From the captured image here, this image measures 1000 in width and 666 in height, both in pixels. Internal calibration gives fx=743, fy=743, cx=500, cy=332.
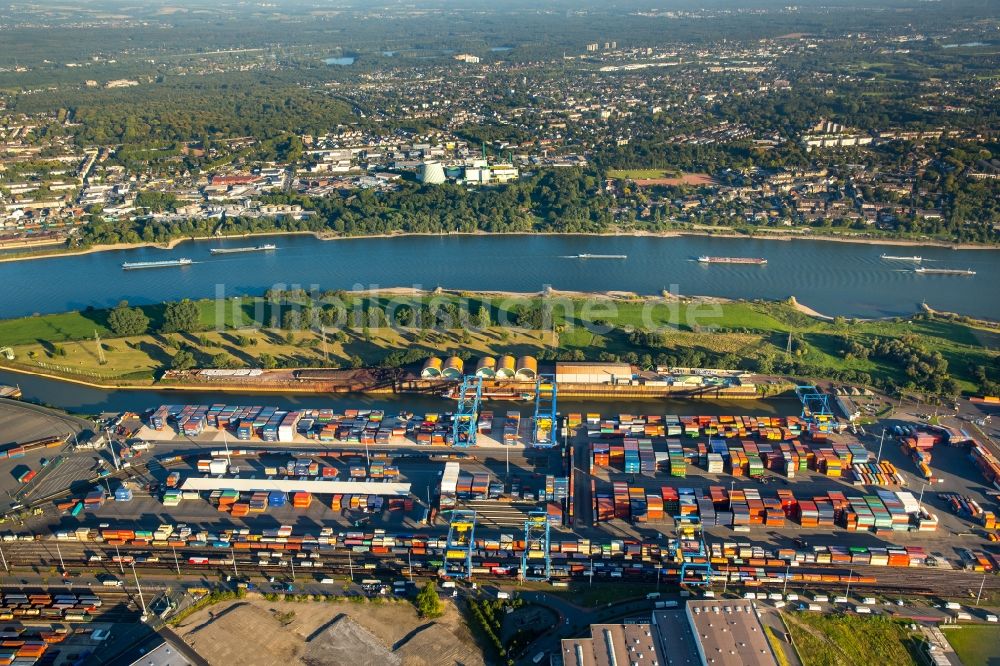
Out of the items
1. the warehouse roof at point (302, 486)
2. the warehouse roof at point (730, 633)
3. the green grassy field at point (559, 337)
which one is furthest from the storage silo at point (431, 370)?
the warehouse roof at point (730, 633)

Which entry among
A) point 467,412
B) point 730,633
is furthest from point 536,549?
point 467,412

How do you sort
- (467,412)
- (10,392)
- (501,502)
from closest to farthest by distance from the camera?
(501,502) < (467,412) < (10,392)

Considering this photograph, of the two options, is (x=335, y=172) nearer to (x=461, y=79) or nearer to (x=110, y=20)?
(x=461, y=79)

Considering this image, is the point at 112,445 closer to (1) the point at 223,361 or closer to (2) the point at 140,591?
(1) the point at 223,361

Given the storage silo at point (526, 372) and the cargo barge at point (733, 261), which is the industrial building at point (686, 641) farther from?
the cargo barge at point (733, 261)

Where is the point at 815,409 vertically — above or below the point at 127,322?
below

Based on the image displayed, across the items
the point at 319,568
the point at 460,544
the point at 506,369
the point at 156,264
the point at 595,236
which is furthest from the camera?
the point at 595,236
